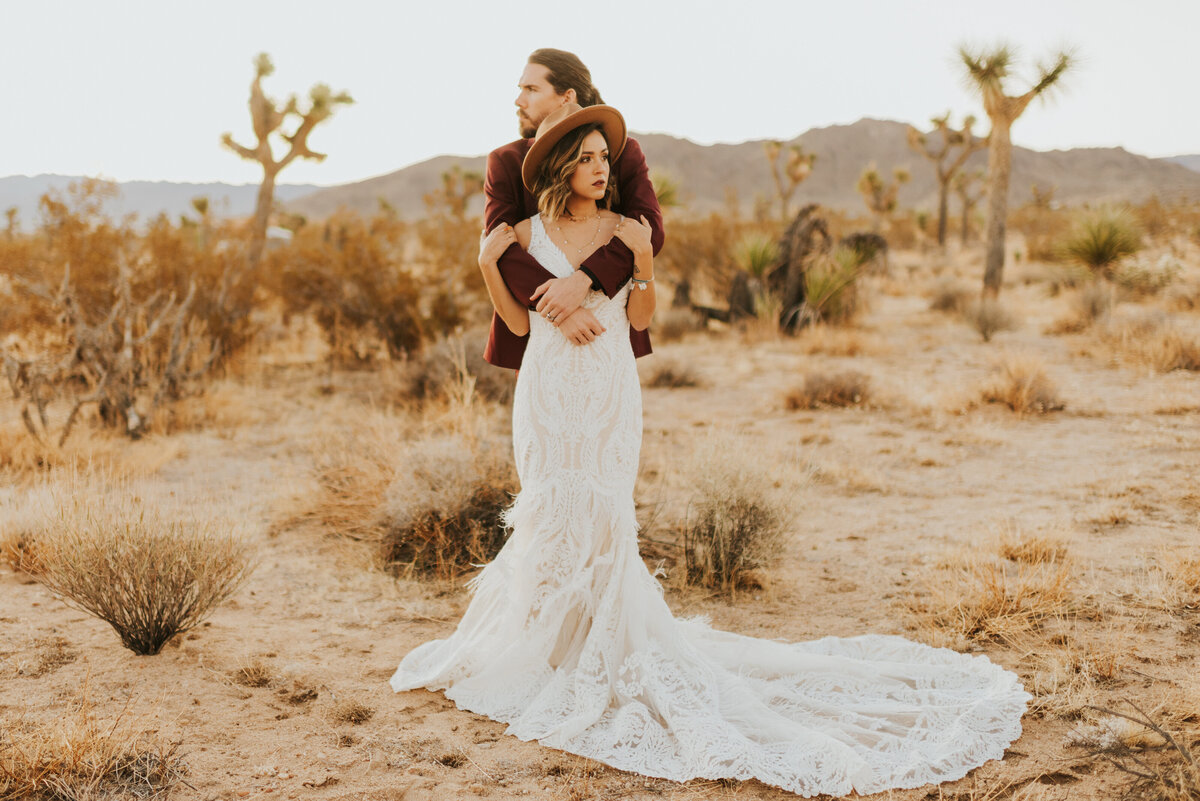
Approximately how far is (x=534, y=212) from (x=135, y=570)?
2.15 m

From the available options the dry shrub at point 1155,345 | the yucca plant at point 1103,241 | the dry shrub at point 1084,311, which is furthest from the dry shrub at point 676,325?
the yucca plant at point 1103,241

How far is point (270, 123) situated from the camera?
48.5 feet

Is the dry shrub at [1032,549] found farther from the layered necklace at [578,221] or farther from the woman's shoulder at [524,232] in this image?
the woman's shoulder at [524,232]

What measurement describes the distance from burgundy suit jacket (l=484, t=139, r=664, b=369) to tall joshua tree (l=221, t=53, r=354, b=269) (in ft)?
41.4

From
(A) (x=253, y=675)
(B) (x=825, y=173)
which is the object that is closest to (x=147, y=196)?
Result: (B) (x=825, y=173)

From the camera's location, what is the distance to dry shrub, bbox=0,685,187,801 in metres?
2.38

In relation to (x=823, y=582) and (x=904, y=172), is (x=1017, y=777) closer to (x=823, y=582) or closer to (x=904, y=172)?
(x=823, y=582)

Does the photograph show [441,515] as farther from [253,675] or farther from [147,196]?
[147,196]

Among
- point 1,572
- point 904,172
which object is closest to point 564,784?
point 1,572

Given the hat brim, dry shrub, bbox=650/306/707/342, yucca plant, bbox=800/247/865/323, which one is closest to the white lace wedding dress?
the hat brim

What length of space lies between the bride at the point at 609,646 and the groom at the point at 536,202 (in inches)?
2.3

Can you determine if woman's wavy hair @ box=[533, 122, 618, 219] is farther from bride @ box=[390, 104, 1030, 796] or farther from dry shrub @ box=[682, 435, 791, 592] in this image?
dry shrub @ box=[682, 435, 791, 592]

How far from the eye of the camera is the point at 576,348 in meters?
2.93

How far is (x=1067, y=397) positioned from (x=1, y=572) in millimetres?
9051
